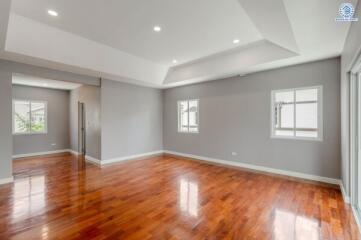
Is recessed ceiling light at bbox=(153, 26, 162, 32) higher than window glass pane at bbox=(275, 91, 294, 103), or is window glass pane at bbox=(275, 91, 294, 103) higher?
recessed ceiling light at bbox=(153, 26, 162, 32)

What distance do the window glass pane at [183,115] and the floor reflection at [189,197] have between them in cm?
285

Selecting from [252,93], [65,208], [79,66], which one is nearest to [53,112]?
[79,66]

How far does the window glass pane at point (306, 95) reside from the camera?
4.07 m

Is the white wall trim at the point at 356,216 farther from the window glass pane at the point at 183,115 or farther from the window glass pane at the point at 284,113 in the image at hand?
the window glass pane at the point at 183,115

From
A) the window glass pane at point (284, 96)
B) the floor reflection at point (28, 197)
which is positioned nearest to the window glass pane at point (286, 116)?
the window glass pane at point (284, 96)

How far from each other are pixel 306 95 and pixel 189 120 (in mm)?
3677

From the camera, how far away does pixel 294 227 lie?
2.34 meters

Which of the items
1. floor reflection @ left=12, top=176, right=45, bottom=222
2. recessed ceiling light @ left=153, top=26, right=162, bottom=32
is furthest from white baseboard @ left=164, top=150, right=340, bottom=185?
floor reflection @ left=12, top=176, right=45, bottom=222

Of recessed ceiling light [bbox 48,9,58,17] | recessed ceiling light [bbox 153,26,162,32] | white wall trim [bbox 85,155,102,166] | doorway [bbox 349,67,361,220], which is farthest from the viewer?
white wall trim [bbox 85,155,102,166]

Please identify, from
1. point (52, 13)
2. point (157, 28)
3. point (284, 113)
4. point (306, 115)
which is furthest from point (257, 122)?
point (52, 13)

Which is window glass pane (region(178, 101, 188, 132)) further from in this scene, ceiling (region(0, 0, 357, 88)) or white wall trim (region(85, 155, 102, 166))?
white wall trim (region(85, 155, 102, 166))

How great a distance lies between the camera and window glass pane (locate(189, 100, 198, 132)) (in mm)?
6370

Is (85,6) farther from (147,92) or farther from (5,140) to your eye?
(147,92)

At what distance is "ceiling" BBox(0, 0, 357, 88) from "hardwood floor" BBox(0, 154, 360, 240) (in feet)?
9.01
